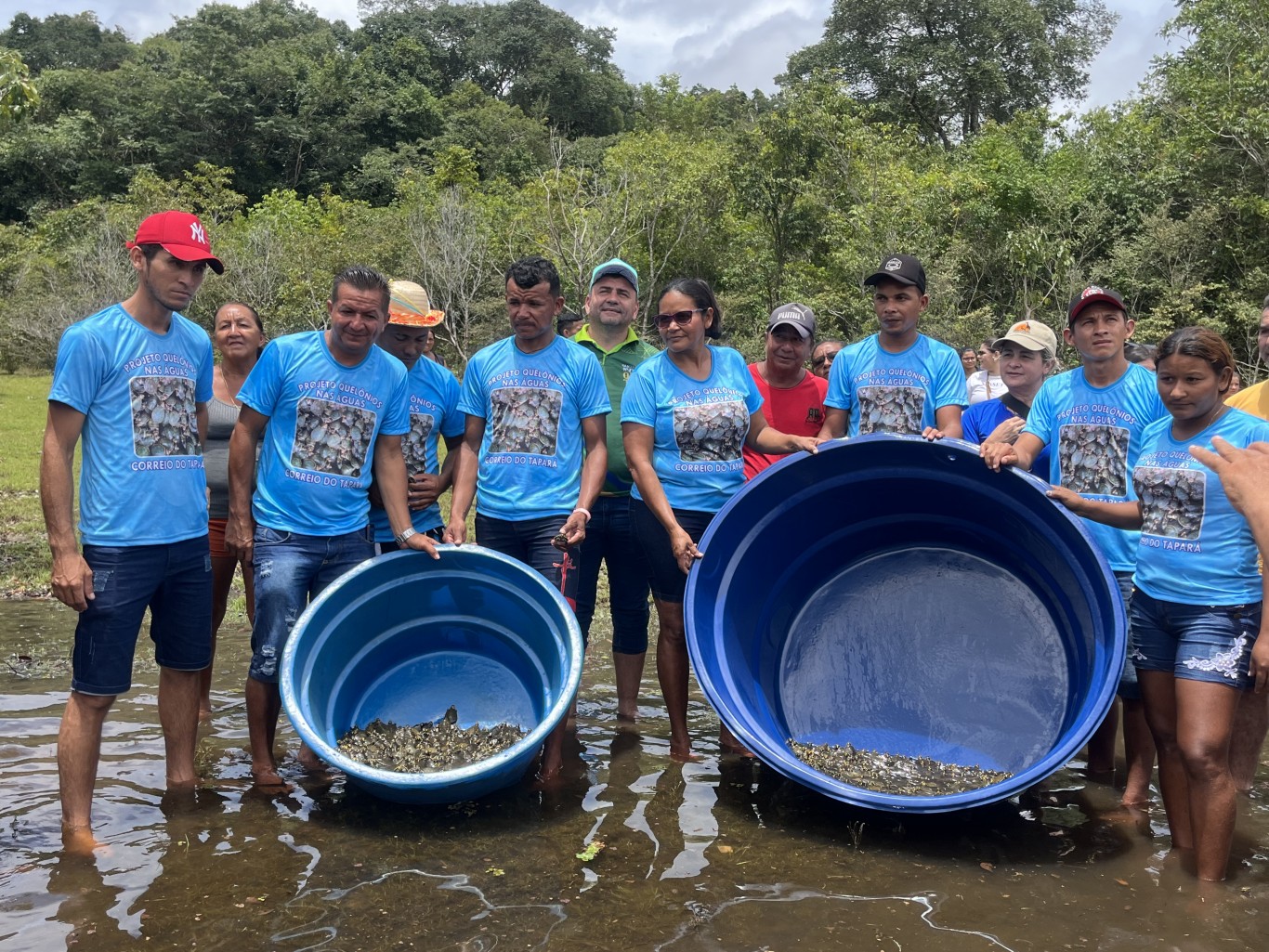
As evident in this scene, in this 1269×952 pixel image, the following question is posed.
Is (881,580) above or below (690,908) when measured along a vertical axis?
above

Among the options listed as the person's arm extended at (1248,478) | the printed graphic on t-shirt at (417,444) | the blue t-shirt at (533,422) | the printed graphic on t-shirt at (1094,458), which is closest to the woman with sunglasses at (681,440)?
the blue t-shirt at (533,422)

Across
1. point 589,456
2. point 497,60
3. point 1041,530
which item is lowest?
point 1041,530

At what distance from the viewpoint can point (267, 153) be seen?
161 feet

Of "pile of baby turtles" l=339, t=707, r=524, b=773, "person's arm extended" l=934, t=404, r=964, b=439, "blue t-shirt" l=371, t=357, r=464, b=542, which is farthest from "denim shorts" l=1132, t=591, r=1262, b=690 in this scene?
"blue t-shirt" l=371, t=357, r=464, b=542

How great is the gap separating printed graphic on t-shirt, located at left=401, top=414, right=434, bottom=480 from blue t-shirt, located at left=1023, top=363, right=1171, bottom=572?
257 cm

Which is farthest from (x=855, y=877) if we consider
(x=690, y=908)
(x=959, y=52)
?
(x=959, y=52)

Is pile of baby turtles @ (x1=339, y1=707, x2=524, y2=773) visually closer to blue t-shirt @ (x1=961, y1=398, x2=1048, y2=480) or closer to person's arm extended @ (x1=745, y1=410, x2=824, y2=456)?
person's arm extended @ (x1=745, y1=410, x2=824, y2=456)

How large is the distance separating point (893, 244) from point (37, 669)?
17.8 m

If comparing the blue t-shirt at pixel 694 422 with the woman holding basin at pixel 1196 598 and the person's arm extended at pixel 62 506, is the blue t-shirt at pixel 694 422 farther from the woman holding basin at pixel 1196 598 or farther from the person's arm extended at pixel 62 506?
the person's arm extended at pixel 62 506

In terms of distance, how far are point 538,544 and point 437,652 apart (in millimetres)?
705

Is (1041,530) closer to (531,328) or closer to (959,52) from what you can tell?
(531,328)

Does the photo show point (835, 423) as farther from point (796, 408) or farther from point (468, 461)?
point (468, 461)

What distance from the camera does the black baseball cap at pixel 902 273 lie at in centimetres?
447

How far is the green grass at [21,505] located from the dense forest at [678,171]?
330 cm
